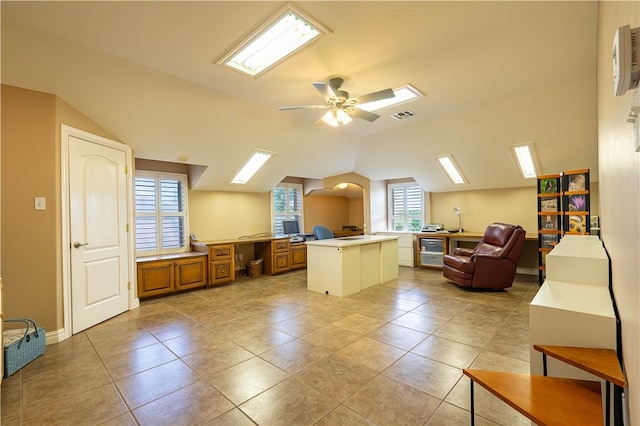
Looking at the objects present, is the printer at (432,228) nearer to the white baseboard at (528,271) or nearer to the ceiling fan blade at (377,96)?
the white baseboard at (528,271)

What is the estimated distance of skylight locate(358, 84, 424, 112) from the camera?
144 inches

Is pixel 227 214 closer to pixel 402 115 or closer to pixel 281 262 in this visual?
pixel 281 262

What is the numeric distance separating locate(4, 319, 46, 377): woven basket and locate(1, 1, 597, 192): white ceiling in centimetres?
236

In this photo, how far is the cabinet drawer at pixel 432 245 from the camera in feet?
21.0

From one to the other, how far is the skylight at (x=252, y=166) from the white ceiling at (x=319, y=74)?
9.9 inches

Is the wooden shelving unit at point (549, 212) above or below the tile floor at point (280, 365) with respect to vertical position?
above

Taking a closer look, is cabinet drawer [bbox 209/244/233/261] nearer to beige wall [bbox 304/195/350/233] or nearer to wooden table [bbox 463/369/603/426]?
beige wall [bbox 304/195/350/233]

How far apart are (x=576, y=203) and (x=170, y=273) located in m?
6.37

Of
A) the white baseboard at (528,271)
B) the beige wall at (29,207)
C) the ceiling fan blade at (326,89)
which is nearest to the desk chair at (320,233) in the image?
the ceiling fan blade at (326,89)

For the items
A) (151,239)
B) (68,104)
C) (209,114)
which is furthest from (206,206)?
(68,104)

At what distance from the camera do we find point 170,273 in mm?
4648

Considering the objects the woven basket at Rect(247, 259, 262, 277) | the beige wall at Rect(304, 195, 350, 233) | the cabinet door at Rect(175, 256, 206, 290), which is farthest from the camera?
the beige wall at Rect(304, 195, 350, 233)

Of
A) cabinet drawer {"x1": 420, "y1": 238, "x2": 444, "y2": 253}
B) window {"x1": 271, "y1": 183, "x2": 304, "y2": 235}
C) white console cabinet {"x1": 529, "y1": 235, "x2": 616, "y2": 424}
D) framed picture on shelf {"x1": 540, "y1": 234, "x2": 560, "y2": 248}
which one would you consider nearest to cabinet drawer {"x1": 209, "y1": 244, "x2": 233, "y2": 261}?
window {"x1": 271, "y1": 183, "x2": 304, "y2": 235}

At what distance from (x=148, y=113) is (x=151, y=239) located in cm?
235
